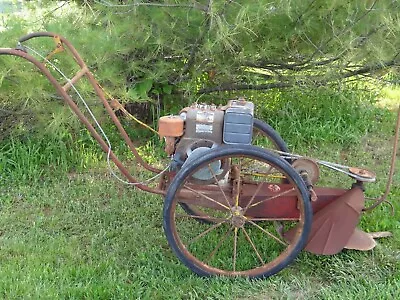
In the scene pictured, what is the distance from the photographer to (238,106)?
2.70 m

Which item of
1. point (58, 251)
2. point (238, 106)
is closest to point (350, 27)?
point (238, 106)

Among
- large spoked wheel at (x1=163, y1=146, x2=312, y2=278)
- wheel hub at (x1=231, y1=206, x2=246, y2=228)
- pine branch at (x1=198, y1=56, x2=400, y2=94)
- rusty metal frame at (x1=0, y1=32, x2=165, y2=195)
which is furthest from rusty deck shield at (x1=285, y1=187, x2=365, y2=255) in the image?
pine branch at (x1=198, y1=56, x2=400, y2=94)

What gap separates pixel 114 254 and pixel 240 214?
0.81 meters

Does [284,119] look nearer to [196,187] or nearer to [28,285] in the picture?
[196,187]

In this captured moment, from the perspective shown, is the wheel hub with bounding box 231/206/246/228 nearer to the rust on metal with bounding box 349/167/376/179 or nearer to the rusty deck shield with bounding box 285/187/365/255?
the rusty deck shield with bounding box 285/187/365/255

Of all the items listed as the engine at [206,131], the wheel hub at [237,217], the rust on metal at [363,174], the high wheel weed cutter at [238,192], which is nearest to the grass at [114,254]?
the high wheel weed cutter at [238,192]

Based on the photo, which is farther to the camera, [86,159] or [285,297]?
[86,159]

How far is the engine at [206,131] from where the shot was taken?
103 inches

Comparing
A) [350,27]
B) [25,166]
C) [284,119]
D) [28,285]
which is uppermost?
[350,27]

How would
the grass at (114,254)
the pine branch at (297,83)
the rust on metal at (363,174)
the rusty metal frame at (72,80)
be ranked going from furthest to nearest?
1. the pine branch at (297,83)
2. the rust on metal at (363,174)
3. the grass at (114,254)
4. the rusty metal frame at (72,80)

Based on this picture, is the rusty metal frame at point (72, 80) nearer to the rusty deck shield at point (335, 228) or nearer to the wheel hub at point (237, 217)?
the wheel hub at point (237, 217)

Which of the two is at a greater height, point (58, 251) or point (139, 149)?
point (139, 149)

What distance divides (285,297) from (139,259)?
843mm

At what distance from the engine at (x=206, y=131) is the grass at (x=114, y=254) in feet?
1.93
